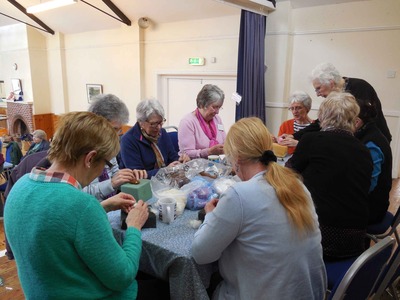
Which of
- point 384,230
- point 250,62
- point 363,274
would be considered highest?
point 250,62

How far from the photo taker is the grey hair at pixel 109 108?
70.2 inches

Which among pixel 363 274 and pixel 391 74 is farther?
pixel 391 74

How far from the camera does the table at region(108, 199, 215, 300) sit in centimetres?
109

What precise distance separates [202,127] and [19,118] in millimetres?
7588

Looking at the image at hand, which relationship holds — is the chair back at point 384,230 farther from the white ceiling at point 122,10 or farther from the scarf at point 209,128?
the white ceiling at point 122,10

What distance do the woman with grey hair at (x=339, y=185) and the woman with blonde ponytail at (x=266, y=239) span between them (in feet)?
1.43

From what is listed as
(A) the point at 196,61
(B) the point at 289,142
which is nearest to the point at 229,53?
(A) the point at 196,61

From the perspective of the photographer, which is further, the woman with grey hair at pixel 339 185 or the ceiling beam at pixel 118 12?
the ceiling beam at pixel 118 12

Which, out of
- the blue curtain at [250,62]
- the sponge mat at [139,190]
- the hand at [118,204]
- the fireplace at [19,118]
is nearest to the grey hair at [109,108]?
the sponge mat at [139,190]

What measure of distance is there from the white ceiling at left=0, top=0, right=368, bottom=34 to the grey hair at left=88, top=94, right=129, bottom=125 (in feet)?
10.8

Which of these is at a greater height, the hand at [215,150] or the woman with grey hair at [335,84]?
the woman with grey hair at [335,84]

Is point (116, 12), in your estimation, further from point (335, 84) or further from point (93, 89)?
point (335, 84)

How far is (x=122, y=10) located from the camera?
5.59m

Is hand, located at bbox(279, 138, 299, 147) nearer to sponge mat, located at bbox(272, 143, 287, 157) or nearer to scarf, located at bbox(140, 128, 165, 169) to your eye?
sponge mat, located at bbox(272, 143, 287, 157)
